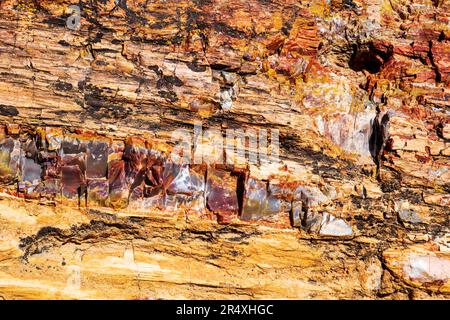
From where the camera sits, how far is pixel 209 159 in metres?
5.90

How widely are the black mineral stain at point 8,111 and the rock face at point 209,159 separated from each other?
0.04 metres

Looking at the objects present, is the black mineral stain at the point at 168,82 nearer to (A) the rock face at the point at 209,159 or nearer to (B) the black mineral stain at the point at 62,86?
(A) the rock face at the point at 209,159

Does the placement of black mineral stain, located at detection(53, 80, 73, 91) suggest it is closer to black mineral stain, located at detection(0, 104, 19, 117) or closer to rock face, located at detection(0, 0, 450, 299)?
rock face, located at detection(0, 0, 450, 299)

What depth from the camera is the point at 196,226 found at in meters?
5.76

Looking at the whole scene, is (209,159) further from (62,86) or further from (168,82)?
(62,86)

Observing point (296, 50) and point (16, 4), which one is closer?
point (16, 4)

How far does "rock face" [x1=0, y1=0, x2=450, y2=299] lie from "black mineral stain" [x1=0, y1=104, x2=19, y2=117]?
0.04 meters

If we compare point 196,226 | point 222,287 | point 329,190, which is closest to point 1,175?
point 196,226

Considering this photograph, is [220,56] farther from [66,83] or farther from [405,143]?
[405,143]

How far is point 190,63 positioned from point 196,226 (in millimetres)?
2038

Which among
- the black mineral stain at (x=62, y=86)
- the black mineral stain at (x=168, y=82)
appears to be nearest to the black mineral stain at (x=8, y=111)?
the black mineral stain at (x=62, y=86)

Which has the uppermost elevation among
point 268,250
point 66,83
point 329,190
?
point 66,83

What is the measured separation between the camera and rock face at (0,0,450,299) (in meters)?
5.59

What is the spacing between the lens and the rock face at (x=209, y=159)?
5.59 m
